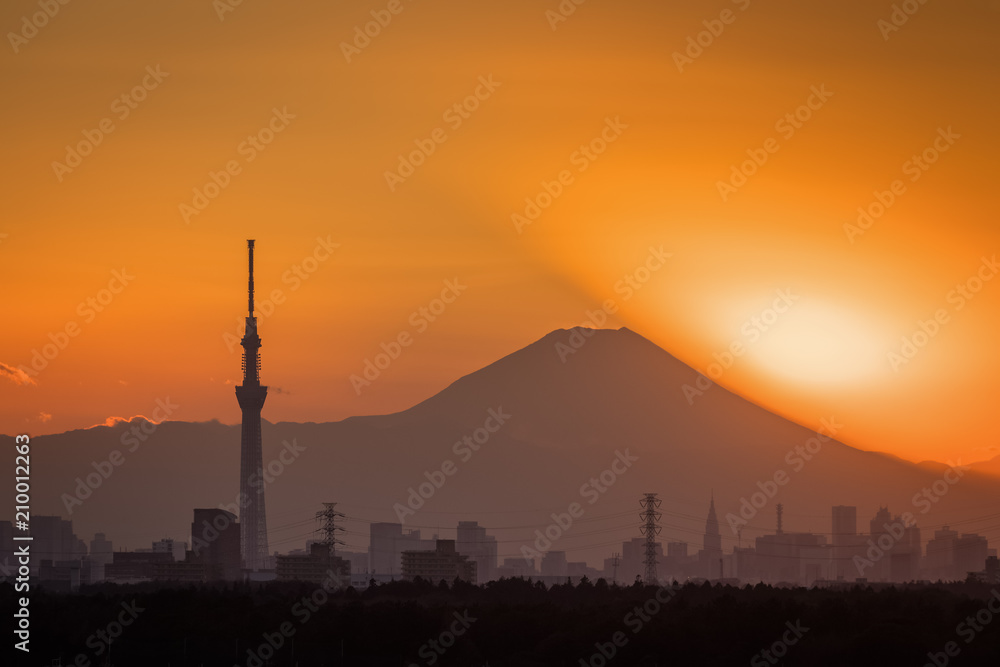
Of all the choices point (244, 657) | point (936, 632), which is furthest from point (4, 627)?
point (936, 632)

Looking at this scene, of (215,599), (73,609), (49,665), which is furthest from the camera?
(215,599)

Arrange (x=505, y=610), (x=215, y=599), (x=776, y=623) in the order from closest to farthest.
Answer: (x=776, y=623), (x=505, y=610), (x=215, y=599)

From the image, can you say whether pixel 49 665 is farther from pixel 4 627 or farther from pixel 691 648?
pixel 691 648

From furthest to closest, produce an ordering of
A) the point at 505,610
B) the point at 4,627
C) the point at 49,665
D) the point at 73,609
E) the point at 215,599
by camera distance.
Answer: the point at 215,599 < the point at 73,609 < the point at 505,610 < the point at 4,627 < the point at 49,665

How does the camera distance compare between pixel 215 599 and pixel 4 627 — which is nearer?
pixel 4 627

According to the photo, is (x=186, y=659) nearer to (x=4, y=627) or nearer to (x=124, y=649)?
(x=124, y=649)

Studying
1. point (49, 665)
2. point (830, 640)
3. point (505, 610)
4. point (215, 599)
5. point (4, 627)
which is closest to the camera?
point (49, 665)

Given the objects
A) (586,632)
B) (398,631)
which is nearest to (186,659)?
(398,631)

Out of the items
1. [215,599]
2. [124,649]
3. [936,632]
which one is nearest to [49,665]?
[124,649]

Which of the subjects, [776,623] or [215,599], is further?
[215,599]
